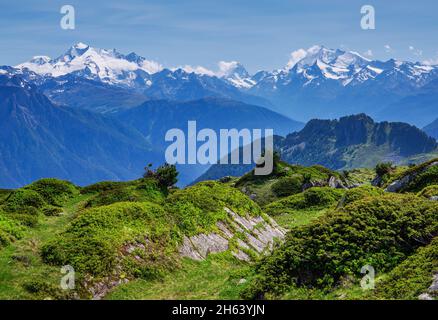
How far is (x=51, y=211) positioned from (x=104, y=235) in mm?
12490

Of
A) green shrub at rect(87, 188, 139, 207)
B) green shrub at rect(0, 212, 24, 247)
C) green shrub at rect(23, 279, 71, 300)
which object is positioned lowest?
green shrub at rect(23, 279, 71, 300)

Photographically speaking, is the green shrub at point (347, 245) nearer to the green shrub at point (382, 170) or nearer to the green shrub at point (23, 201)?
the green shrub at point (23, 201)

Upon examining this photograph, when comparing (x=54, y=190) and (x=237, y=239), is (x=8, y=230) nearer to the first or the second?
(x=54, y=190)

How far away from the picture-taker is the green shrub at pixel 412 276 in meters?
22.6

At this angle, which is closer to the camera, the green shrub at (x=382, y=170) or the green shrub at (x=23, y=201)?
the green shrub at (x=23, y=201)

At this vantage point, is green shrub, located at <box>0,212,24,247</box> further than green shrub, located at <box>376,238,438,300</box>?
Yes

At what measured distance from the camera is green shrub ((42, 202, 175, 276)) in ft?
94.6

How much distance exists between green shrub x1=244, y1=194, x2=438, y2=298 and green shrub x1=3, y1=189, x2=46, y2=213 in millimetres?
21514

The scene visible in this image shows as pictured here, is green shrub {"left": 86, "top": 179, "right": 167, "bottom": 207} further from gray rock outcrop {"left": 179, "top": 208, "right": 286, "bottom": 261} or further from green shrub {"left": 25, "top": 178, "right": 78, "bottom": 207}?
gray rock outcrop {"left": 179, "top": 208, "right": 286, "bottom": 261}

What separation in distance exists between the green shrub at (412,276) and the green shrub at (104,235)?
15.3 m

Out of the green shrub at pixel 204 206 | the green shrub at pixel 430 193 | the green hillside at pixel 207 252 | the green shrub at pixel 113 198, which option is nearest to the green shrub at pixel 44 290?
the green hillside at pixel 207 252

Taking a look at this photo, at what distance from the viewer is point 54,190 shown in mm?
49281

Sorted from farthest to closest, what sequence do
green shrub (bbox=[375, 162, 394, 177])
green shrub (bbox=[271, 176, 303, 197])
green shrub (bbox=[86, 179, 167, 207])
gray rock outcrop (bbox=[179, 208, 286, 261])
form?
green shrub (bbox=[375, 162, 394, 177])
green shrub (bbox=[271, 176, 303, 197])
green shrub (bbox=[86, 179, 167, 207])
gray rock outcrop (bbox=[179, 208, 286, 261])

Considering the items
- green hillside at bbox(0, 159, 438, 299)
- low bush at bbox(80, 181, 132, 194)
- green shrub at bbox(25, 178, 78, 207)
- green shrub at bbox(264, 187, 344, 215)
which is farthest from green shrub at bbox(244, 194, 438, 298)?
green shrub at bbox(264, 187, 344, 215)
